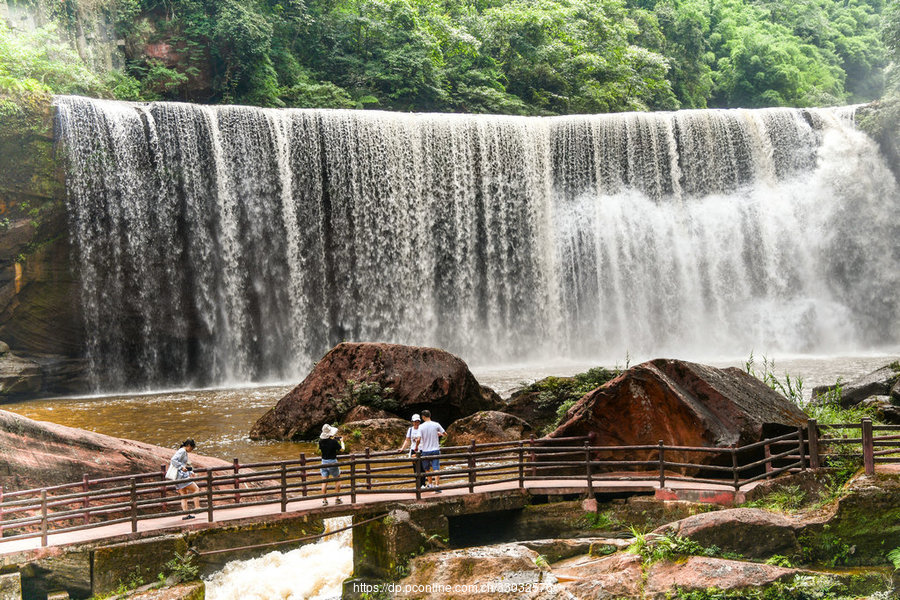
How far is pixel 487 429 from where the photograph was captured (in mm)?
16578

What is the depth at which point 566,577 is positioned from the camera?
944 cm

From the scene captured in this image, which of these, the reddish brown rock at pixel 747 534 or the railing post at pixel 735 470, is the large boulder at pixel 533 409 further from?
the reddish brown rock at pixel 747 534

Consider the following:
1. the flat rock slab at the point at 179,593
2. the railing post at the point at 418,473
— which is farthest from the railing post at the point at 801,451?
the flat rock slab at the point at 179,593

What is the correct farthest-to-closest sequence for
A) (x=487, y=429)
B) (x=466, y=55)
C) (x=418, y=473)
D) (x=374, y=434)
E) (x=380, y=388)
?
1. (x=466, y=55)
2. (x=380, y=388)
3. (x=374, y=434)
4. (x=487, y=429)
5. (x=418, y=473)

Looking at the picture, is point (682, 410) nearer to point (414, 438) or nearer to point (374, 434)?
Answer: point (414, 438)

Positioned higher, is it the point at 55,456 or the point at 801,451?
the point at 55,456

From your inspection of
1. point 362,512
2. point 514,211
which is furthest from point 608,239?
point 362,512

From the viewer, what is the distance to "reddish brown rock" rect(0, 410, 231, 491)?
11094mm

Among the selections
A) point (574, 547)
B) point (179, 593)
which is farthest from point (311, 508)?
point (574, 547)

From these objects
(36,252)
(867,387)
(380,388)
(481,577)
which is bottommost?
(481,577)

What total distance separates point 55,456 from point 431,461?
5429 mm

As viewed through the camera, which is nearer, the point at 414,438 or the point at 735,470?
the point at 735,470

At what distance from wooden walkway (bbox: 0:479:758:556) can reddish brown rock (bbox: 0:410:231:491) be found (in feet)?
5.22

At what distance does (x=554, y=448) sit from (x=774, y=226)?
2446cm
